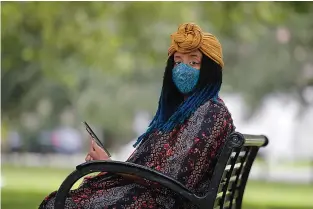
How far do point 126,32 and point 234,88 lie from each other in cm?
1438

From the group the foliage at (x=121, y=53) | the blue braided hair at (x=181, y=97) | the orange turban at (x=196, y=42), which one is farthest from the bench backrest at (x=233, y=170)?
the foliage at (x=121, y=53)

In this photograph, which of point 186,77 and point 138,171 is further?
point 186,77

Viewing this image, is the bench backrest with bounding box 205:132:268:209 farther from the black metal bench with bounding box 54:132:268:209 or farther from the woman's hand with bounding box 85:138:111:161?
the woman's hand with bounding box 85:138:111:161

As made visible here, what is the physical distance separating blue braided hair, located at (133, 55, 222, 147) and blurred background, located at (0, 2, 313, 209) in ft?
29.9

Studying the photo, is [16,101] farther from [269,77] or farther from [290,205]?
[290,205]

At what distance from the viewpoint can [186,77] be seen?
5.08 m

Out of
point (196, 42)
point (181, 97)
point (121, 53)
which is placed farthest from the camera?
point (121, 53)

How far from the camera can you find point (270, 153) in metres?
45.6

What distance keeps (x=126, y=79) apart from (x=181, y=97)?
123ft

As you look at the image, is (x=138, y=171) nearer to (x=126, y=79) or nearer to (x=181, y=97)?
(x=181, y=97)

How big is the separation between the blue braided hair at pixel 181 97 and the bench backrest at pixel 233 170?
0.91ft

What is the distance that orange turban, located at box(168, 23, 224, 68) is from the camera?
16.6 ft

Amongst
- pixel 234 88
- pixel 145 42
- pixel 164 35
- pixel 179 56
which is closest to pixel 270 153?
pixel 234 88

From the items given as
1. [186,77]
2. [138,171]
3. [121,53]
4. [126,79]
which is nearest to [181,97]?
[186,77]
